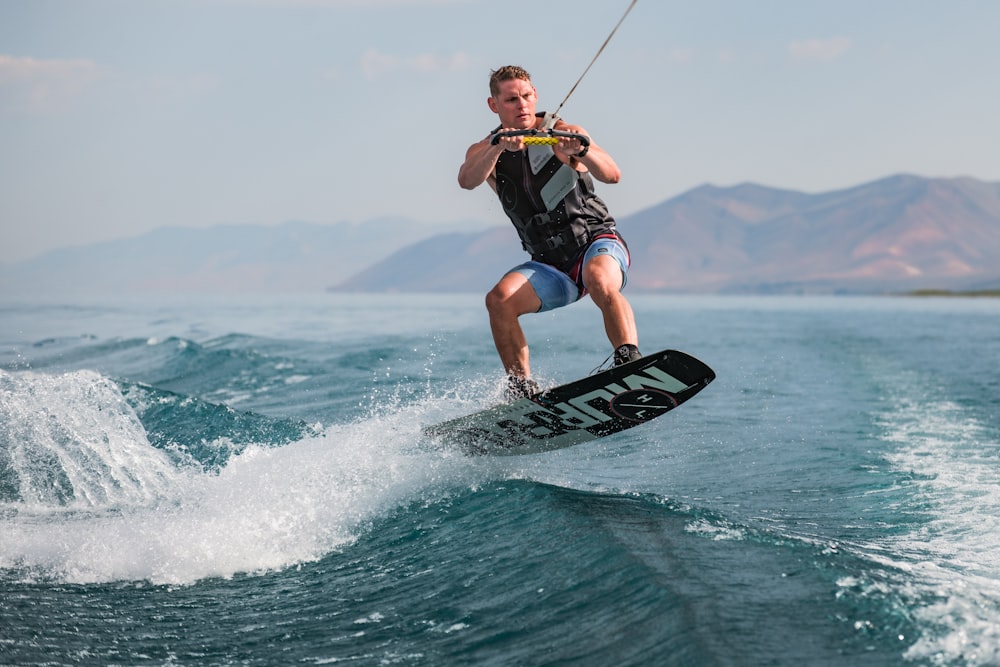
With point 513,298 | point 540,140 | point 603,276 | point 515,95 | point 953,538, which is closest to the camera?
point 540,140

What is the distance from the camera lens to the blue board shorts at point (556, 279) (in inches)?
256

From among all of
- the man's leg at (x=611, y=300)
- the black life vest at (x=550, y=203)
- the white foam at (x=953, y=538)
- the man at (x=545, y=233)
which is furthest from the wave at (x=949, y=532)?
the black life vest at (x=550, y=203)

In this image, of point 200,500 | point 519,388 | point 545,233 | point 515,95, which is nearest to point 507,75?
point 515,95

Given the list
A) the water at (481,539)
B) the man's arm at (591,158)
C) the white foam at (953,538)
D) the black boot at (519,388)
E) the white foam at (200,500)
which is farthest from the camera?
the black boot at (519,388)

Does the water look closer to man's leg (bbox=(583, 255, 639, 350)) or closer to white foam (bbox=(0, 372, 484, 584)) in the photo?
white foam (bbox=(0, 372, 484, 584))

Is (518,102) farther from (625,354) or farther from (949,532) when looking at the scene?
(949,532)

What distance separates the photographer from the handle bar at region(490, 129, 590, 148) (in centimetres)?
557

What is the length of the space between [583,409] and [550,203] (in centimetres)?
139

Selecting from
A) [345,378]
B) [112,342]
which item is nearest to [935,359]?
[345,378]

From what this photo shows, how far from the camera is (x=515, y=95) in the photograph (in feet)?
19.7

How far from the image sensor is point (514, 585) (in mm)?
4727

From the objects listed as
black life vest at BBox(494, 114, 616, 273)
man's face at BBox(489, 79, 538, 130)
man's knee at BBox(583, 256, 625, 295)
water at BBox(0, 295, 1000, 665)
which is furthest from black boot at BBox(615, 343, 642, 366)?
man's face at BBox(489, 79, 538, 130)

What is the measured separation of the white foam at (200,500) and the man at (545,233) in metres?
1.16

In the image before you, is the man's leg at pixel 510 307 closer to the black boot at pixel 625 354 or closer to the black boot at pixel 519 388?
the black boot at pixel 519 388
